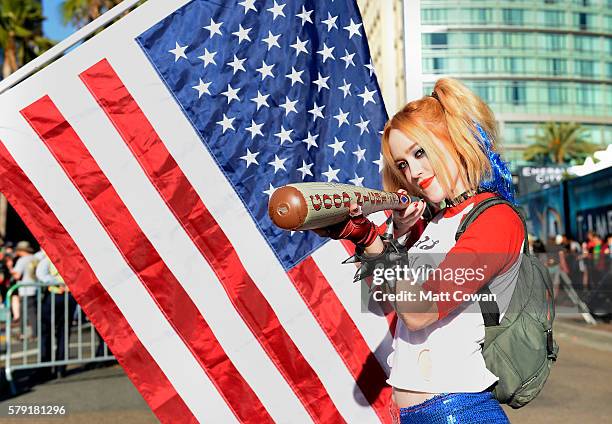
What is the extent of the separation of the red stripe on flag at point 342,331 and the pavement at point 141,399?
3.84 metres

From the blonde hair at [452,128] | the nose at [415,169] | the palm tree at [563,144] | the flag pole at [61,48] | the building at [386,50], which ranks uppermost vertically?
the flag pole at [61,48]

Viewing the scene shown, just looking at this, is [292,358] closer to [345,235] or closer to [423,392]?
[423,392]

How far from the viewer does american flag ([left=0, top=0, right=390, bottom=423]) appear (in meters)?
3.02

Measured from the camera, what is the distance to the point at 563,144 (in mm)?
61969

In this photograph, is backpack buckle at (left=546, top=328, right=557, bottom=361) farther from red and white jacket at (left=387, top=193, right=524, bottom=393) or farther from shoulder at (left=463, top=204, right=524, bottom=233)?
shoulder at (left=463, top=204, right=524, bottom=233)

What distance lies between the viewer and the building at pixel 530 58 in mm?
63938

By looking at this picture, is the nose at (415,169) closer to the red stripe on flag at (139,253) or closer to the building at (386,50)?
the red stripe on flag at (139,253)

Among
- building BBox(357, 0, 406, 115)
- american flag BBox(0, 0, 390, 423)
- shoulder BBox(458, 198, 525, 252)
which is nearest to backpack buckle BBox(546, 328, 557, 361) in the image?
shoulder BBox(458, 198, 525, 252)

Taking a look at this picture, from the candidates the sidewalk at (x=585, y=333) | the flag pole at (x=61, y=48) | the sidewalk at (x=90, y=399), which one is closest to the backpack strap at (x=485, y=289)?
the flag pole at (x=61, y=48)

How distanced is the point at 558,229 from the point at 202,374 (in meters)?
18.7

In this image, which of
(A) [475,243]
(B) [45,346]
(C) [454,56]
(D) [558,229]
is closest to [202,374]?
(A) [475,243]

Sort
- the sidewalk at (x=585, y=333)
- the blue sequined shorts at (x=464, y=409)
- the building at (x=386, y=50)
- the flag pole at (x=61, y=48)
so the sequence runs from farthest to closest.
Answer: the building at (x=386, y=50), the sidewalk at (x=585, y=333), the flag pole at (x=61, y=48), the blue sequined shorts at (x=464, y=409)

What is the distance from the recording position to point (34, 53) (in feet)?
113

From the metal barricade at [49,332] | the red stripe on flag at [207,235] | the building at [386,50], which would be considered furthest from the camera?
the building at [386,50]
